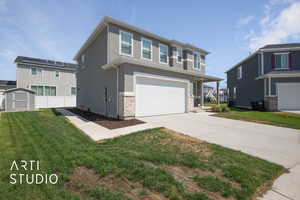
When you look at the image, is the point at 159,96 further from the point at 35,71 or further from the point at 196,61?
the point at 35,71

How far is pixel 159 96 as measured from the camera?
1008 cm

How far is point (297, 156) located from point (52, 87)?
962 inches

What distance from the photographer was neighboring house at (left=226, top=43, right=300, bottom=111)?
14.5m

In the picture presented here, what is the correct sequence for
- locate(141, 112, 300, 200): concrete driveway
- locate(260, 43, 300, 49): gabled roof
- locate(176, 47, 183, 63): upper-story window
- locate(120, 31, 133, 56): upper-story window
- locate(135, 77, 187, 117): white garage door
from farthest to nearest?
1. locate(260, 43, 300, 49): gabled roof
2. locate(176, 47, 183, 63): upper-story window
3. locate(120, 31, 133, 56): upper-story window
4. locate(135, 77, 187, 117): white garage door
5. locate(141, 112, 300, 200): concrete driveway

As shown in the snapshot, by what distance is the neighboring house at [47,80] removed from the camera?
18.0 metres

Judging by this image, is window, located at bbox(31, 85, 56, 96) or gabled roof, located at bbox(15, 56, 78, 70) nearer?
gabled roof, located at bbox(15, 56, 78, 70)

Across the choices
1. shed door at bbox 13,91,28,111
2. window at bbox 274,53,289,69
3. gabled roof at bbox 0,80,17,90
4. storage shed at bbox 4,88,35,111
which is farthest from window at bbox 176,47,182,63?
gabled roof at bbox 0,80,17,90

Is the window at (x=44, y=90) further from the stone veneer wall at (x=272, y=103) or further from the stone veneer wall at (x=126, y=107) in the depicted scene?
the stone veneer wall at (x=272, y=103)

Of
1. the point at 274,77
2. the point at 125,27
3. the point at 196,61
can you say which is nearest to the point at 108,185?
the point at 125,27

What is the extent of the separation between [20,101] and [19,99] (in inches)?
9.0

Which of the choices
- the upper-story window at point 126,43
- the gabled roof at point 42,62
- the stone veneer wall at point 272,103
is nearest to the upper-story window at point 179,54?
the upper-story window at point 126,43

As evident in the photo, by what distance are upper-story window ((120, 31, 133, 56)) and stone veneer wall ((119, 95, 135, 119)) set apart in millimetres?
3809

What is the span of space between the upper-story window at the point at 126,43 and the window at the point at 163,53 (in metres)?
3.17

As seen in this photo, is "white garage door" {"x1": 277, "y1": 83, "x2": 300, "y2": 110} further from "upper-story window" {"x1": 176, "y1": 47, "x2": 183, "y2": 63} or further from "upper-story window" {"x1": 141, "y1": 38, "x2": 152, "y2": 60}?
"upper-story window" {"x1": 141, "y1": 38, "x2": 152, "y2": 60}
